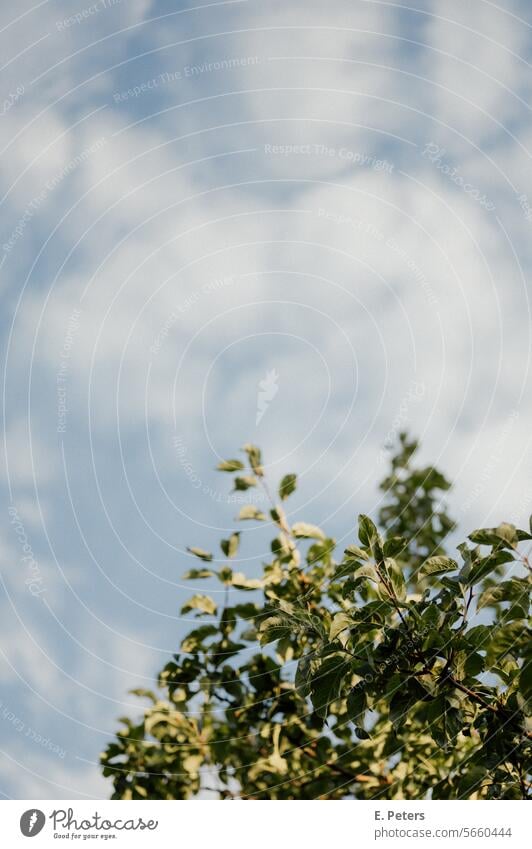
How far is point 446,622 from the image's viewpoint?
318 cm

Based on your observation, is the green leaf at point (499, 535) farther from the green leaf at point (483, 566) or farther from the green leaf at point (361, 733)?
the green leaf at point (361, 733)

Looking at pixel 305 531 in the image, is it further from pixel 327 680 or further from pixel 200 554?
pixel 327 680

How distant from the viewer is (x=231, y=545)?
5.51 meters

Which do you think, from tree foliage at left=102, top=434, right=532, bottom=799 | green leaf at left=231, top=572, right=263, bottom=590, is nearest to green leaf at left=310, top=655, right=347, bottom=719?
tree foliage at left=102, top=434, right=532, bottom=799

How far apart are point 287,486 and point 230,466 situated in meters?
0.51

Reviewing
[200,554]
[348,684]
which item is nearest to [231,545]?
[200,554]

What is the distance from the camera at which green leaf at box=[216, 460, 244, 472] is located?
573 centimetres

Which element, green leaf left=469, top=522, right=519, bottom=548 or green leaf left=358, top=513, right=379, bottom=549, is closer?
green leaf left=469, top=522, right=519, bottom=548

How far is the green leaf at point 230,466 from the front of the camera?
5734mm

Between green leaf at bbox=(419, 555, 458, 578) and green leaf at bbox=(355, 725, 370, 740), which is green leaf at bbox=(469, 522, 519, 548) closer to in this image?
green leaf at bbox=(419, 555, 458, 578)

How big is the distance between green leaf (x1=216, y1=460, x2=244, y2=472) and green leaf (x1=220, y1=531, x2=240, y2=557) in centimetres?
49

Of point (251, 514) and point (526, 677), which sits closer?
point (526, 677)
